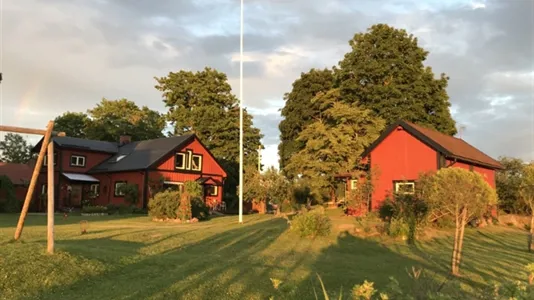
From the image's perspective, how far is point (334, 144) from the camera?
3309cm

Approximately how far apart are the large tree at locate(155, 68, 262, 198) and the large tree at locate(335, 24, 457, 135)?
44.6 ft

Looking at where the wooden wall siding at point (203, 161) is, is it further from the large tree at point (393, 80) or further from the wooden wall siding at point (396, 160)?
the wooden wall siding at point (396, 160)

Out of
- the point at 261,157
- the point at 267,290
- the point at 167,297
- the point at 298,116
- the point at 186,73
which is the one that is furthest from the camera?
→ the point at 186,73

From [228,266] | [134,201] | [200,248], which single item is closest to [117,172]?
[134,201]

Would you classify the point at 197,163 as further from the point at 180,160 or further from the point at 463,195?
the point at 463,195

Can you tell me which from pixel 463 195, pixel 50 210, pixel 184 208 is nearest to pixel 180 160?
pixel 184 208

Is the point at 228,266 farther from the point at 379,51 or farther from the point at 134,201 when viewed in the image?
the point at 379,51

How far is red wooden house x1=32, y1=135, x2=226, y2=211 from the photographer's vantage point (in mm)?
37000

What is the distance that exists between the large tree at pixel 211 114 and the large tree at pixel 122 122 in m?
3.48

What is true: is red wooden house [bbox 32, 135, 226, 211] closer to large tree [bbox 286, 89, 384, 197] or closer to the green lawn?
large tree [bbox 286, 89, 384, 197]

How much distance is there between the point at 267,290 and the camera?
27.2ft

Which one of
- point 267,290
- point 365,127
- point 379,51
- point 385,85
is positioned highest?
point 379,51

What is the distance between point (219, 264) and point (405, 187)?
15.5m

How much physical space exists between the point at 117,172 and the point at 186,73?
1873 cm
